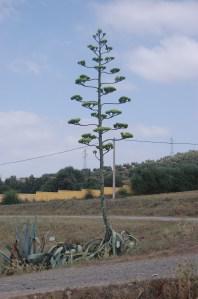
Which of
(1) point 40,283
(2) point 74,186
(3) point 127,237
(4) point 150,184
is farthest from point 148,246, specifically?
(2) point 74,186

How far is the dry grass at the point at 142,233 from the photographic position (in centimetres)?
1602

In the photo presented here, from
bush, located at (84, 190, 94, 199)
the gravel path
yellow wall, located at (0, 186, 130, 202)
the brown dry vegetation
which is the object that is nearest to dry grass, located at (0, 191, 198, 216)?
bush, located at (84, 190, 94, 199)

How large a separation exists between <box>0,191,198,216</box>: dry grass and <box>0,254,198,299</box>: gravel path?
22893mm

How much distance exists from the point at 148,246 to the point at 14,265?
3760 mm

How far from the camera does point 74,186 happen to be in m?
78.2

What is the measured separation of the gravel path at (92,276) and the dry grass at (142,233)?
1572 millimetres

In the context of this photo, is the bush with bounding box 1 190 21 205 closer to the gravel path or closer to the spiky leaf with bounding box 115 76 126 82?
the spiky leaf with bounding box 115 76 126 82

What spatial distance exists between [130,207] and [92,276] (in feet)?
104

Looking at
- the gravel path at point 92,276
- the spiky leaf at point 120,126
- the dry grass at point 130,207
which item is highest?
the spiky leaf at point 120,126

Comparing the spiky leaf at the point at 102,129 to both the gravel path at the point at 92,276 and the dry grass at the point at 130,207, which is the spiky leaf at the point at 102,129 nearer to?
the gravel path at the point at 92,276

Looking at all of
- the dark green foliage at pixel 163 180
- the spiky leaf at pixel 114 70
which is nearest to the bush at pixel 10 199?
the dark green foliage at pixel 163 180

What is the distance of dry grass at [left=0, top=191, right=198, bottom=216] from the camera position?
37906 millimetres

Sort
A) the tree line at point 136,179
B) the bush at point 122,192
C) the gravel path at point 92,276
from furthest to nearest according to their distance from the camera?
the tree line at point 136,179
the bush at point 122,192
the gravel path at point 92,276

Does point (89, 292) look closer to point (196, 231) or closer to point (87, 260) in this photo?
point (87, 260)
